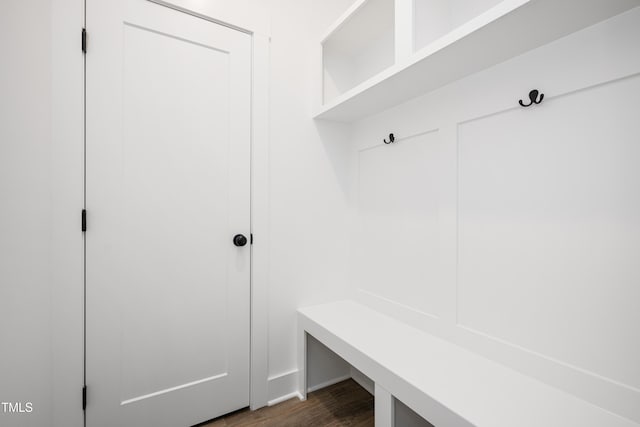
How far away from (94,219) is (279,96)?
109cm

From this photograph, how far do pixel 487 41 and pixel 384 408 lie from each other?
1.37m

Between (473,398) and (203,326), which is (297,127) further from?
(473,398)

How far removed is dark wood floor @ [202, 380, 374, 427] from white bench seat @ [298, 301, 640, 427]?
1.39ft

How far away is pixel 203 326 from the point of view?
1.44 meters

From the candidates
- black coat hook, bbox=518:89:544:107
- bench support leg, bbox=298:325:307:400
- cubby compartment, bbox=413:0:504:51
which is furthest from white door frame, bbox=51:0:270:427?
black coat hook, bbox=518:89:544:107

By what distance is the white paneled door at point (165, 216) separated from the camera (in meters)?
1.23

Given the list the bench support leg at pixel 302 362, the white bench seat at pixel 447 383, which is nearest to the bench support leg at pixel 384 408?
the white bench seat at pixel 447 383

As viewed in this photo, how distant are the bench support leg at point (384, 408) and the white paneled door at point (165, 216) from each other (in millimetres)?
751

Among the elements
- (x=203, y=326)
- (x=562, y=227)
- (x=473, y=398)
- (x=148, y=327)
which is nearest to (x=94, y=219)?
(x=148, y=327)

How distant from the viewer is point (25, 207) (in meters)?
1.12

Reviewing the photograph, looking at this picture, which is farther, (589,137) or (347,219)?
(347,219)

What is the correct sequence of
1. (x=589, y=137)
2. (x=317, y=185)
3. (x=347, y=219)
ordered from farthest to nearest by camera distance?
(x=347, y=219) → (x=317, y=185) → (x=589, y=137)

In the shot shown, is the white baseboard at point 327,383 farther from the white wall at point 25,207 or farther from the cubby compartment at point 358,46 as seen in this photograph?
the cubby compartment at point 358,46

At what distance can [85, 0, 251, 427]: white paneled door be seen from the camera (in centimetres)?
123
